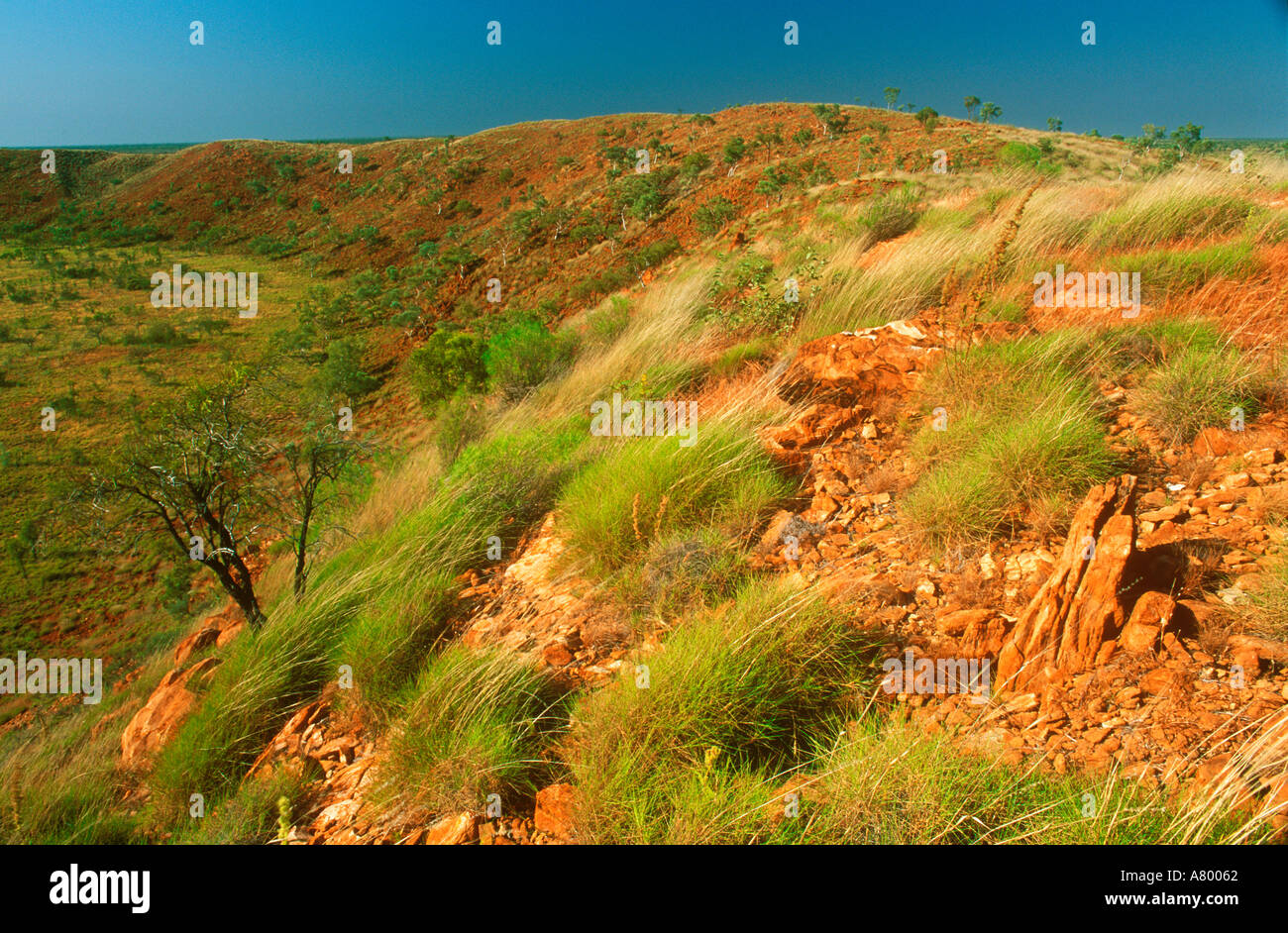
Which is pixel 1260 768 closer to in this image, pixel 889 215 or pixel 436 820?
pixel 436 820

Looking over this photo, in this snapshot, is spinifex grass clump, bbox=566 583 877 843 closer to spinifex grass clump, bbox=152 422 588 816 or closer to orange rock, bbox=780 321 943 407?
spinifex grass clump, bbox=152 422 588 816

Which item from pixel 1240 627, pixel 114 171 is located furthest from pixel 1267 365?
pixel 114 171

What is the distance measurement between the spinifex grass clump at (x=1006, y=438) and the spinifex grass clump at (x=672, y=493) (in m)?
0.76

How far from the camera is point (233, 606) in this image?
5.65 metres

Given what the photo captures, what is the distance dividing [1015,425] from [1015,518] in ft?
1.75

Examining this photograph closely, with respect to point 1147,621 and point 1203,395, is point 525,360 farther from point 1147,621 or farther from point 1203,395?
point 1147,621

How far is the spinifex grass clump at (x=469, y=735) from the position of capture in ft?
6.56

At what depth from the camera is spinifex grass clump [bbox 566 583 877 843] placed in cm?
171

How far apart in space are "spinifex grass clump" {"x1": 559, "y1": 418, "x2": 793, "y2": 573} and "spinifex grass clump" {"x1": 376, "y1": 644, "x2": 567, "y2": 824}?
78cm
